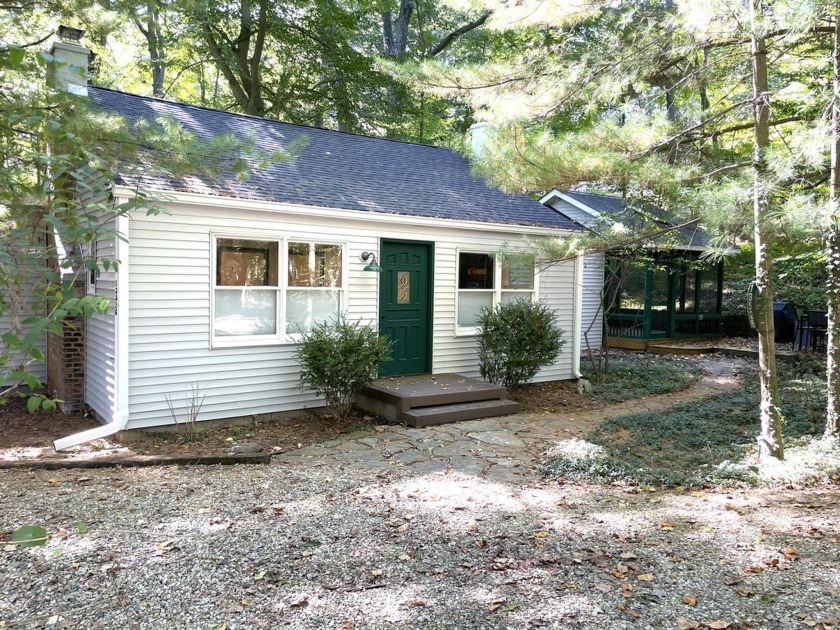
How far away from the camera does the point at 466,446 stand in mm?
6426

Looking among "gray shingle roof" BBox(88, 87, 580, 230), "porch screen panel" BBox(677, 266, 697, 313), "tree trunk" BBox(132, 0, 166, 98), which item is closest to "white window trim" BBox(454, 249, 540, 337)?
"gray shingle roof" BBox(88, 87, 580, 230)

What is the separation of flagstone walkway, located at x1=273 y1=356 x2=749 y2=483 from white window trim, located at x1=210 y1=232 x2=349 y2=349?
5.27 ft

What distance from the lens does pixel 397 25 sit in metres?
22.1

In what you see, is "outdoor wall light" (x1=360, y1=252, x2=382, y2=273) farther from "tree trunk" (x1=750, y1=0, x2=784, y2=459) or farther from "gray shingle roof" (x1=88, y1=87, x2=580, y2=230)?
"tree trunk" (x1=750, y1=0, x2=784, y2=459)

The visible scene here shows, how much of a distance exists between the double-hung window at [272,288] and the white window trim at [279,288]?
0.01 metres

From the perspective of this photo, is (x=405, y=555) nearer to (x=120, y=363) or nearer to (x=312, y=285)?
(x=120, y=363)

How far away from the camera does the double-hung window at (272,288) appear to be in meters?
7.20

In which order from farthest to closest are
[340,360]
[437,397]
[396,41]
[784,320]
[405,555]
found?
1. [396,41]
2. [784,320]
3. [437,397]
4. [340,360]
5. [405,555]

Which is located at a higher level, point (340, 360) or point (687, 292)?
point (687, 292)

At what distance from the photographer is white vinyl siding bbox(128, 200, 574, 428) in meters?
6.61

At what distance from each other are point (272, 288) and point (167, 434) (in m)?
2.08

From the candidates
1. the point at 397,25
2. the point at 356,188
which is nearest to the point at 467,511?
the point at 356,188

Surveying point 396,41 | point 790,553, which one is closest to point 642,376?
point 790,553

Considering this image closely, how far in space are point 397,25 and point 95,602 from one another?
886 inches
